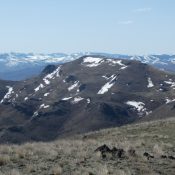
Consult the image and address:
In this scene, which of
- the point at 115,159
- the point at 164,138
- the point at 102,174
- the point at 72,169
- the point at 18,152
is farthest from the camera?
the point at 164,138

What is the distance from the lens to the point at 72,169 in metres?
19.2

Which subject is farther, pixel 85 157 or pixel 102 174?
pixel 85 157

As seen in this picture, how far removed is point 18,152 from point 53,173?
6134 mm

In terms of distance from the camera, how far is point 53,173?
59.9 ft

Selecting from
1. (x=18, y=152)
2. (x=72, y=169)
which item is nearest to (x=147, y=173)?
(x=72, y=169)

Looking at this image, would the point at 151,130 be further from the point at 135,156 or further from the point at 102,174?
the point at 102,174

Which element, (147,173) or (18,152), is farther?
(18,152)

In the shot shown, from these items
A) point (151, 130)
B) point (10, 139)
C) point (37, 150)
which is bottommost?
point (10, 139)

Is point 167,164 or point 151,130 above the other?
point 167,164

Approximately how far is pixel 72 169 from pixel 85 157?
3.17 m

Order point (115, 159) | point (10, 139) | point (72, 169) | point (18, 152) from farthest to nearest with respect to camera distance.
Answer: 1. point (10, 139)
2. point (18, 152)
3. point (115, 159)
4. point (72, 169)

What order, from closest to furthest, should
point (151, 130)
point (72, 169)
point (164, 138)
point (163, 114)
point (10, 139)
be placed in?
point (72, 169), point (164, 138), point (151, 130), point (10, 139), point (163, 114)

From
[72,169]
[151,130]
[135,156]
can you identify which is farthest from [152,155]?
[151,130]

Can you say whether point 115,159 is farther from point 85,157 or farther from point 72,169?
point 72,169
